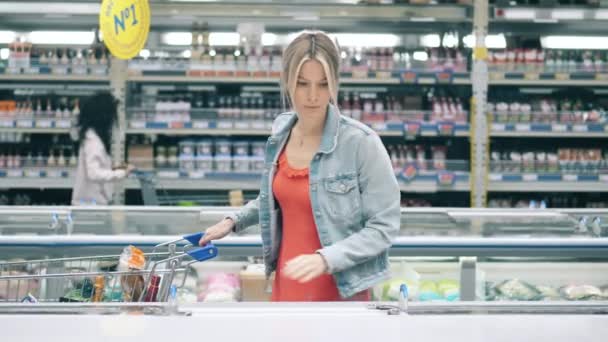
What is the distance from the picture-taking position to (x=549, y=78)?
6367 mm

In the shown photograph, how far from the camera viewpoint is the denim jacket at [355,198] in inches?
85.2

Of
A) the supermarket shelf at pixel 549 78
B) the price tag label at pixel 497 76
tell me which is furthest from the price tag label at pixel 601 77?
the price tag label at pixel 497 76

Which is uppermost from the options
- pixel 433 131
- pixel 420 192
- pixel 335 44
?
pixel 335 44

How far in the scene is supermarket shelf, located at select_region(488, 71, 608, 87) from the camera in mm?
6352

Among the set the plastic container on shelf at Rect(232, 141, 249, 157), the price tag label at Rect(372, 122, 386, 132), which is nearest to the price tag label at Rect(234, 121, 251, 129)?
the plastic container on shelf at Rect(232, 141, 249, 157)

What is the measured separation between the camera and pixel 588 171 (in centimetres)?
651

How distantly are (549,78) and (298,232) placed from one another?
4.52 m

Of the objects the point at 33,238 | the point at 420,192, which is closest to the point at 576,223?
the point at 33,238

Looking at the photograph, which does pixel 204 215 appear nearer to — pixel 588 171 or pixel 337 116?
pixel 337 116

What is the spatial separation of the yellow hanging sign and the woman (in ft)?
10.2

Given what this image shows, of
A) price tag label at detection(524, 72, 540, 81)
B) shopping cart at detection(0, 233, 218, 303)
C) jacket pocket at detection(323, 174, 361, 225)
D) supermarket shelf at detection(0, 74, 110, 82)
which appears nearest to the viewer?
shopping cart at detection(0, 233, 218, 303)

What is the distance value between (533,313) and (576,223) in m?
2.11

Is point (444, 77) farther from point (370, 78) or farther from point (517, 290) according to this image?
point (517, 290)

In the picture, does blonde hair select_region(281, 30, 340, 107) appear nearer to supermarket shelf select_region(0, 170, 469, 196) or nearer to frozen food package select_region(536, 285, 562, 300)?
frozen food package select_region(536, 285, 562, 300)
